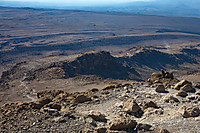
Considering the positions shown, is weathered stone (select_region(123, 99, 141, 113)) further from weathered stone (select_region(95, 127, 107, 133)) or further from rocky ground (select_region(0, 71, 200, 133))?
weathered stone (select_region(95, 127, 107, 133))

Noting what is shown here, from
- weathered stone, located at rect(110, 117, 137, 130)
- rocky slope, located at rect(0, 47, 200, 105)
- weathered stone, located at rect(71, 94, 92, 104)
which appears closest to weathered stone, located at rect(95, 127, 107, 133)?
weathered stone, located at rect(110, 117, 137, 130)

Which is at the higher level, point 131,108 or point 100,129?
point 131,108

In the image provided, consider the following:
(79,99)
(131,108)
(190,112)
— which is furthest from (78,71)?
(190,112)

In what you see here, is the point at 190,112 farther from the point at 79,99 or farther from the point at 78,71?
the point at 78,71

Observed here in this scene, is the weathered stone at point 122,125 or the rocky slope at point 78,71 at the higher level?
the weathered stone at point 122,125

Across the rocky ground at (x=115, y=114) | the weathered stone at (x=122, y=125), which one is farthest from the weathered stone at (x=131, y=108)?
the weathered stone at (x=122, y=125)

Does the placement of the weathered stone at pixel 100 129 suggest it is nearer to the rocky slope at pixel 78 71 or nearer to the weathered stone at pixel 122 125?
the weathered stone at pixel 122 125

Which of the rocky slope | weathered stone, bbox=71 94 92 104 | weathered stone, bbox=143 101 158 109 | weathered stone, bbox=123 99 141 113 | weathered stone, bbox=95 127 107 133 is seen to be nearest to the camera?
weathered stone, bbox=95 127 107 133

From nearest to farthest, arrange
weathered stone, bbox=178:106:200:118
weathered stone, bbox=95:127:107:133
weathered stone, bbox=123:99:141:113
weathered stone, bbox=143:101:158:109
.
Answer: weathered stone, bbox=95:127:107:133, weathered stone, bbox=178:106:200:118, weathered stone, bbox=123:99:141:113, weathered stone, bbox=143:101:158:109

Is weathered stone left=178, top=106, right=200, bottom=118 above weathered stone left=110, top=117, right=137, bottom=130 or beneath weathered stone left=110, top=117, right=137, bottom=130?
above

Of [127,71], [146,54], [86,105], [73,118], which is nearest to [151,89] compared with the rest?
[86,105]
